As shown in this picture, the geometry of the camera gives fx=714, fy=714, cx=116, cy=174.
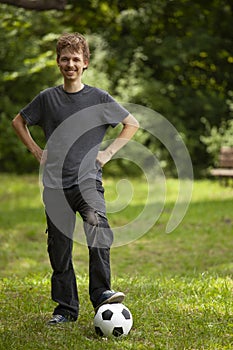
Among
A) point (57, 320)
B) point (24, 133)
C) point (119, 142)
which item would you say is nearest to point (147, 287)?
point (57, 320)

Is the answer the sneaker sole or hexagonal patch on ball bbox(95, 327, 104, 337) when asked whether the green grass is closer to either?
hexagonal patch on ball bbox(95, 327, 104, 337)

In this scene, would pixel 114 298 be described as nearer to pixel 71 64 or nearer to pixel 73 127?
pixel 73 127

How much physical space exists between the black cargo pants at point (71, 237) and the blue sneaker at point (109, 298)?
1.7 inches

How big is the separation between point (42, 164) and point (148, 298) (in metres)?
1.67

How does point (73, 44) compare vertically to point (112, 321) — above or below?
above

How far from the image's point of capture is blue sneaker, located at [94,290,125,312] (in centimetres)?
488

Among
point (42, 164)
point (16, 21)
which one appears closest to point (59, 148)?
point (42, 164)

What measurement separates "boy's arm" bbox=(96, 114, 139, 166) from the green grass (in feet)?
3.95

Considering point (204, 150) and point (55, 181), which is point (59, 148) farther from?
point (204, 150)

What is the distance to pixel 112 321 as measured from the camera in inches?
186

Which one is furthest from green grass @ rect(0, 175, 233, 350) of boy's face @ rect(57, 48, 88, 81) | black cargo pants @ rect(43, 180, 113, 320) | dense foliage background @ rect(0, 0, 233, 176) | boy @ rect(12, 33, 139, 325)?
dense foliage background @ rect(0, 0, 233, 176)

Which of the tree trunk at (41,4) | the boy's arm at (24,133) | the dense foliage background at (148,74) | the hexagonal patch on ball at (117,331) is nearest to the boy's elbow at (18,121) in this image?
the boy's arm at (24,133)

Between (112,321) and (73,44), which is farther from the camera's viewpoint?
(73,44)

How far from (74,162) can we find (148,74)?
56.3 feet
